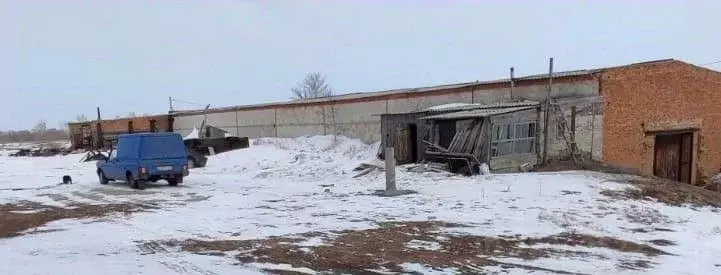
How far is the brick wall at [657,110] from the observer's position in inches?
917

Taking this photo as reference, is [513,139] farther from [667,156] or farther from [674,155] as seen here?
[674,155]

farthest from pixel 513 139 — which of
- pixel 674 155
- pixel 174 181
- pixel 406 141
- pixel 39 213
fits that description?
pixel 39 213

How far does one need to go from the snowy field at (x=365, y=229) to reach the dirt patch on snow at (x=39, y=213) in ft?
0.15

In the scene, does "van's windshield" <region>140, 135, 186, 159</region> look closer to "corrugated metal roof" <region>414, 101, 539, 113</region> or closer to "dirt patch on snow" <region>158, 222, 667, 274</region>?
"corrugated metal roof" <region>414, 101, 539, 113</region>

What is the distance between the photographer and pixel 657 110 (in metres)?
24.8

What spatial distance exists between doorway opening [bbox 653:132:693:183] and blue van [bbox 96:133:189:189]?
1899 cm

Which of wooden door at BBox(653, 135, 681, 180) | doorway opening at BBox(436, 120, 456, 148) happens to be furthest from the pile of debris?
wooden door at BBox(653, 135, 681, 180)

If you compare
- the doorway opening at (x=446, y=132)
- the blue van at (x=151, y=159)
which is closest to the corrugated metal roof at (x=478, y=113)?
the doorway opening at (x=446, y=132)

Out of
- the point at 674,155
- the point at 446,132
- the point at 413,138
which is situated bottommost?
the point at 674,155

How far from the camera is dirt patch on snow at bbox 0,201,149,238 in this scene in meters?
12.4

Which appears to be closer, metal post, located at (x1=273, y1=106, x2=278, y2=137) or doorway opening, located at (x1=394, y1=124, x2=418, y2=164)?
doorway opening, located at (x1=394, y1=124, x2=418, y2=164)

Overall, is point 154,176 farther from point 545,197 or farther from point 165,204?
point 545,197

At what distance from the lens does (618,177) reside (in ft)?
61.1

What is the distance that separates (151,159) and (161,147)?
545 mm
